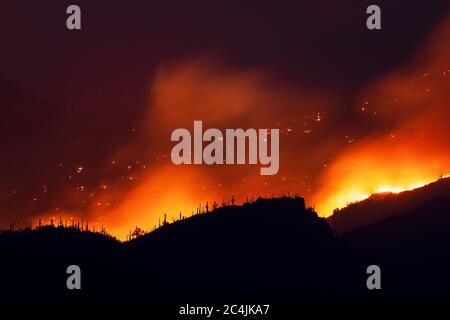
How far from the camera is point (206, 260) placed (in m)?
57.9

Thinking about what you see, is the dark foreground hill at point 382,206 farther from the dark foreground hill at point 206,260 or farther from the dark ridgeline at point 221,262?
the dark foreground hill at point 206,260

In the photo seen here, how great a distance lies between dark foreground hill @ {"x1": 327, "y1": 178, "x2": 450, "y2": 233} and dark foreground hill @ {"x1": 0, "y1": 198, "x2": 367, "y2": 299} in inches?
903

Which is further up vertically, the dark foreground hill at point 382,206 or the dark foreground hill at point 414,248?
the dark foreground hill at point 382,206

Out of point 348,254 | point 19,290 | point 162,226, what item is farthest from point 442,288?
point 19,290

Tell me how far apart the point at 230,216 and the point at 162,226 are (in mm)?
5193

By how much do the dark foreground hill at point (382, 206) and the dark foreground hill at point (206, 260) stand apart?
22.9m

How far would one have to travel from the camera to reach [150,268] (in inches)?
2259

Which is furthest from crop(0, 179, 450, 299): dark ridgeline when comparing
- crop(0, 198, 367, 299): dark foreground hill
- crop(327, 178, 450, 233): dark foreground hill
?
crop(327, 178, 450, 233): dark foreground hill

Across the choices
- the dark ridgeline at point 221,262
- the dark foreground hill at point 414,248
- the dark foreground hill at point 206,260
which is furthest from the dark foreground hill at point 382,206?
the dark foreground hill at point 206,260

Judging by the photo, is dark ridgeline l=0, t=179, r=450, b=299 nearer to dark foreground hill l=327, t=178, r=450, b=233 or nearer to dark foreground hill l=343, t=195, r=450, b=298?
dark foreground hill l=343, t=195, r=450, b=298

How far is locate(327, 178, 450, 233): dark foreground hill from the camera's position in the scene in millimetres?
83188

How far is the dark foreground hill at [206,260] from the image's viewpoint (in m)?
55.2

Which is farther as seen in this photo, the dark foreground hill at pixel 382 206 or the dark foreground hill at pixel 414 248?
the dark foreground hill at pixel 382 206
